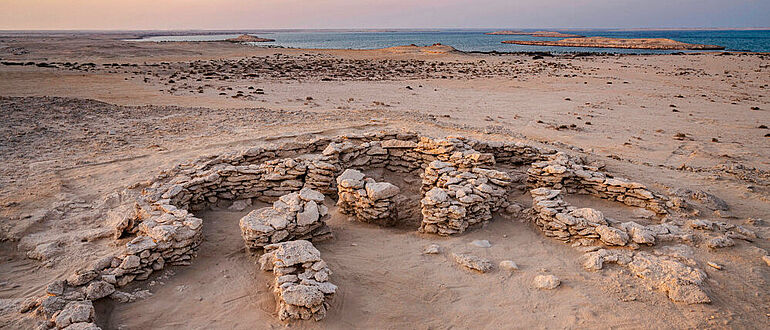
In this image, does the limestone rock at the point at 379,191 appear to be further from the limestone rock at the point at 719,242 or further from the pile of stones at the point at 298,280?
the limestone rock at the point at 719,242

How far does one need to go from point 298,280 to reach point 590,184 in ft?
22.5

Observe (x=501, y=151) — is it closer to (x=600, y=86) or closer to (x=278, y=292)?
(x=278, y=292)

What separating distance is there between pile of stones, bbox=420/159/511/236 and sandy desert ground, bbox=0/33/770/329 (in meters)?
0.27

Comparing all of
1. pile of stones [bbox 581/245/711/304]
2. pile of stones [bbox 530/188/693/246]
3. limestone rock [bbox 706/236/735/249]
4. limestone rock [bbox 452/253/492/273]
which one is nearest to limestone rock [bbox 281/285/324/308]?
limestone rock [bbox 452/253/492/273]

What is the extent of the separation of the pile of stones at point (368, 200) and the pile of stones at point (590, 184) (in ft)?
11.6

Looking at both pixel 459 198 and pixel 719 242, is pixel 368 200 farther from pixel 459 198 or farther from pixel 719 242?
pixel 719 242

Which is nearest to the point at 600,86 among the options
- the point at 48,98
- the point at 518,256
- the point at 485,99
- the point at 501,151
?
the point at 485,99

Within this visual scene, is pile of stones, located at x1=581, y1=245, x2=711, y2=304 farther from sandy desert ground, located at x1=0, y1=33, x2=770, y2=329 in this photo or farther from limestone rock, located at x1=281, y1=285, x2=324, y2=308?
limestone rock, located at x1=281, y1=285, x2=324, y2=308

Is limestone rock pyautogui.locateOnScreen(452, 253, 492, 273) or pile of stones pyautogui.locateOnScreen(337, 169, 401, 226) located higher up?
pile of stones pyautogui.locateOnScreen(337, 169, 401, 226)

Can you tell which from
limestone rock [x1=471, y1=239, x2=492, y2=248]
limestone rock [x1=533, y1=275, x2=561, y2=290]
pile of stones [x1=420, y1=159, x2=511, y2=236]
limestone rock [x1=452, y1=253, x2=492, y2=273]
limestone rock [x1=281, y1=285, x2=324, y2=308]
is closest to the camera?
limestone rock [x1=281, y1=285, x2=324, y2=308]

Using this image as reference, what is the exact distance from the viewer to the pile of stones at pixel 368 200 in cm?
831

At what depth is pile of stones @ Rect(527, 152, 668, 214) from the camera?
28.5 feet

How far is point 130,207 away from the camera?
8.80 m

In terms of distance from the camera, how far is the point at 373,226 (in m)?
8.45
